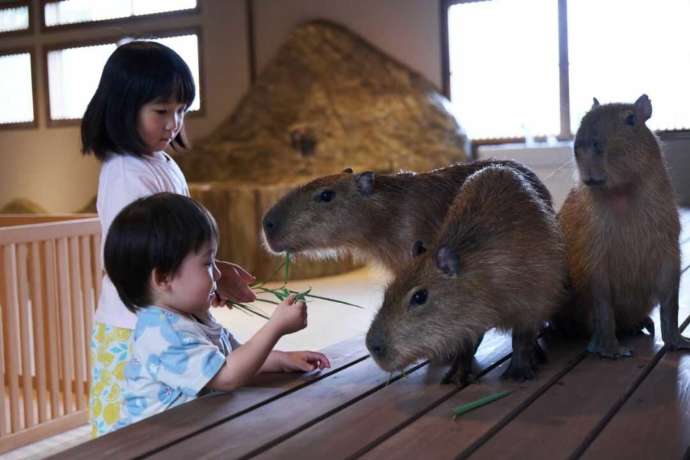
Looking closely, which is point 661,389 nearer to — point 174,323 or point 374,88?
point 174,323

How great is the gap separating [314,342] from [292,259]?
2.85m

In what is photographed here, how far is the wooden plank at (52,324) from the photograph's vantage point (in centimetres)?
341

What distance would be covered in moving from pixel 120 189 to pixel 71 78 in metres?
9.82

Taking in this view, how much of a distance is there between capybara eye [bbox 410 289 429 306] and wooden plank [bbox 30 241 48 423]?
234 cm

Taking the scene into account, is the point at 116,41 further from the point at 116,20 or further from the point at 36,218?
the point at 36,218

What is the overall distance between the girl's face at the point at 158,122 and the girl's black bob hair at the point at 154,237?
0.50 metres

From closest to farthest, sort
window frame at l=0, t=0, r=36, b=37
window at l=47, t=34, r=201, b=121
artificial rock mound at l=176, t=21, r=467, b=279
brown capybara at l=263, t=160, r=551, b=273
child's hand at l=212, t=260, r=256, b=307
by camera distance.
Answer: brown capybara at l=263, t=160, r=551, b=273
child's hand at l=212, t=260, r=256, b=307
artificial rock mound at l=176, t=21, r=467, b=279
window at l=47, t=34, r=201, b=121
window frame at l=0, t=0, r=36, b=37

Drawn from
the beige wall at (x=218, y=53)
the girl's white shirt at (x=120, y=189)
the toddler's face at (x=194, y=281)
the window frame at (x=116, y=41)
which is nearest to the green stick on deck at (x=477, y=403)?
the toddler's face at (x=194, y=281)

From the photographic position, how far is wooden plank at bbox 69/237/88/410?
11.6ft

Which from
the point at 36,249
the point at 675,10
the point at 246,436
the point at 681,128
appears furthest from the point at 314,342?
the point at 675,10

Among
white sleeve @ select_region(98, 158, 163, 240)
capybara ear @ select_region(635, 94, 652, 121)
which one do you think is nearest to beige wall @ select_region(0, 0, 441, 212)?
white sleeve @ select_region(98, 158, 163, 240)

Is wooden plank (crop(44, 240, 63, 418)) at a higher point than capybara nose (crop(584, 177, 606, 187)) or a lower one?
lower

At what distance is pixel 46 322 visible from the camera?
135 inches

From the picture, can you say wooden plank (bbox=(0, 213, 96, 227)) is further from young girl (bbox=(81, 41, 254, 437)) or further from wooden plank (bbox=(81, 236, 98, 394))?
young girl (bbox=(81, 41, 254, 437))
